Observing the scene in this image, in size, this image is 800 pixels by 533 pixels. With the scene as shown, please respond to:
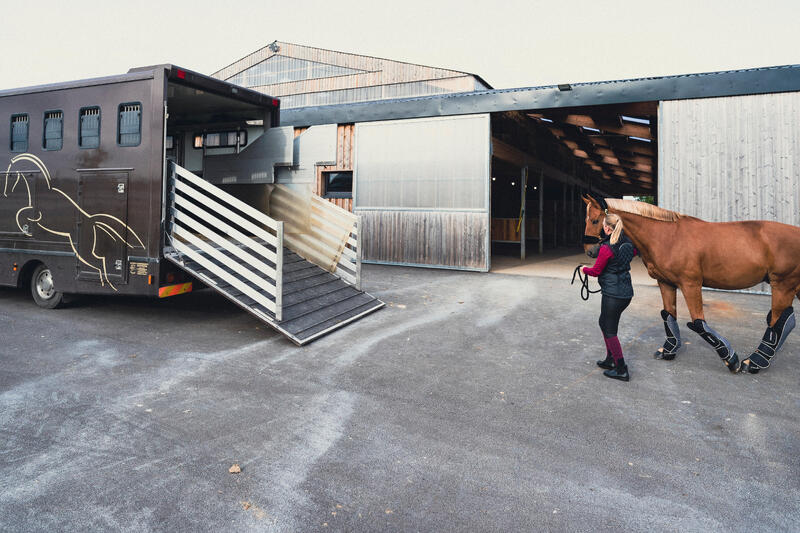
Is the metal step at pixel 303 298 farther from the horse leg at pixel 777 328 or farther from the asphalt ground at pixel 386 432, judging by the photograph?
the horse leg at pixel 777 328

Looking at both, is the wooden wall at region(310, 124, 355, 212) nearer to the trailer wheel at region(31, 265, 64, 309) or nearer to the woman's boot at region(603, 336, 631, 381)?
the trailer wheel at region(31, 265, 64, 309)

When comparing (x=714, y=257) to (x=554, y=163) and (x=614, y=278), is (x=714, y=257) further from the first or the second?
(x=554, y=163)

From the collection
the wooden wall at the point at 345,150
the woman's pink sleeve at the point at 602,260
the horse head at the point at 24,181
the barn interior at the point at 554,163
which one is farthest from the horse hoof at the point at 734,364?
the wooden wall at the point at 345,150

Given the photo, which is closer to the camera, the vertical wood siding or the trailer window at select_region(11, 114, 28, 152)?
the trailer window at select_region(11, 114, 28, 152)

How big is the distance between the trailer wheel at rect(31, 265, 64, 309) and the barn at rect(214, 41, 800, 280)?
4335mm

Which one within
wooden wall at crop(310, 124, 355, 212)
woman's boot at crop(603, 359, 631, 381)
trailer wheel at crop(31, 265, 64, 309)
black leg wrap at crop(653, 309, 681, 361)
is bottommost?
woman's boot at crop(603, 359, 631, 381)

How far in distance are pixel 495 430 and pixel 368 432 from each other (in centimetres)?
106

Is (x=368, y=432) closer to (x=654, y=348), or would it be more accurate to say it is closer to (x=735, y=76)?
(x=654, y=348)

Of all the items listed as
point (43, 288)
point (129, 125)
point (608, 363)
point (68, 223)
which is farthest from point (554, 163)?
point (43, 288)

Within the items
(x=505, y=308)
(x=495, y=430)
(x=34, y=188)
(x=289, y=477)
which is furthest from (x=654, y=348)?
(x=34, y=188)

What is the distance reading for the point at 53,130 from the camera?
7.76 metres

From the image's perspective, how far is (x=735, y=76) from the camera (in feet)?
35.1

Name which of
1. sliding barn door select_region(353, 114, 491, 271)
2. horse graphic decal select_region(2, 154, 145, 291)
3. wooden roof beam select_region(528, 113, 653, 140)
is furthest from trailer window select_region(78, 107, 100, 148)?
wooden roof beam select_region(528, 113, 653, 140)

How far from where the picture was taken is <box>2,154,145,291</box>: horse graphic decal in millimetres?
7148
